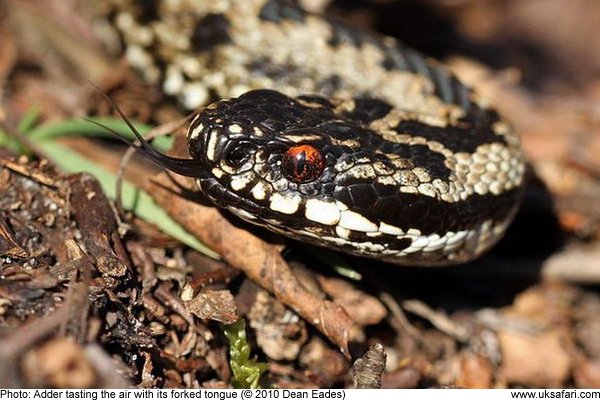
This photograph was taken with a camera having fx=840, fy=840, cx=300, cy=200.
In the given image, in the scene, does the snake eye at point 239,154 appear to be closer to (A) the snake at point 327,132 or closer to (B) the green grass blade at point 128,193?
(A) the snake at point 327,132

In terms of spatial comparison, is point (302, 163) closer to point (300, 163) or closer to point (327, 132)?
point (300, 163)

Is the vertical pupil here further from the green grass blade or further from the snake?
the green grass blade

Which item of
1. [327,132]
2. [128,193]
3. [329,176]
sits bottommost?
[128,193]

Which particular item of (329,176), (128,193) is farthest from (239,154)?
(128,193)

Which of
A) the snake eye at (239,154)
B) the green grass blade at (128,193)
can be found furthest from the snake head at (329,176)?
the green grass blade at (128,193)

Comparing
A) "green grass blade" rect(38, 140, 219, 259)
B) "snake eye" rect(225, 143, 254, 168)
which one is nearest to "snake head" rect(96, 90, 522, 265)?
"snake eye" rect(225, 143, 254, 168)

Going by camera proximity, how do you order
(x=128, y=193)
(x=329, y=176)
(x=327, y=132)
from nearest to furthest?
(x=329, y=176), (x=327, y=132), (x=128, y=193)

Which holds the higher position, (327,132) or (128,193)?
(327,132)

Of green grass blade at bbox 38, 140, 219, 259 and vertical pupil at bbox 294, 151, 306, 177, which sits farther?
green grass blade at bbox 38, 140, 219, 259
